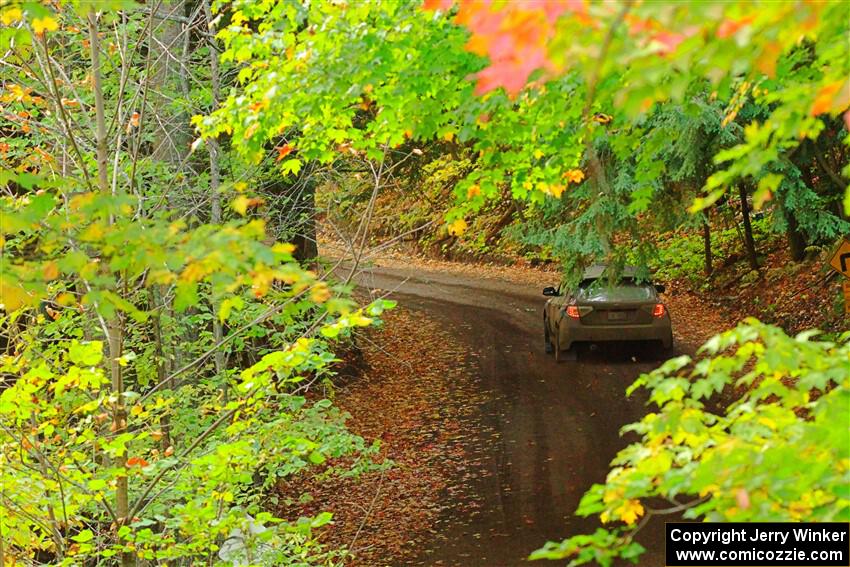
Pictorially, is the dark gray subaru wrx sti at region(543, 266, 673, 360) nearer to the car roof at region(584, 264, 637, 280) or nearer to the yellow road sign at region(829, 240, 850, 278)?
the car roof at region(584, 264, 637, 280)

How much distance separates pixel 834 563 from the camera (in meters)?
3.99

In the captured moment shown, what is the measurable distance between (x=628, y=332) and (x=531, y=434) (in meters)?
3.41

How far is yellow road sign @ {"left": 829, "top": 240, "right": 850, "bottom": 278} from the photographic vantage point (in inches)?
373

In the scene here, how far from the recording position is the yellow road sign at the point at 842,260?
9470 millimetres

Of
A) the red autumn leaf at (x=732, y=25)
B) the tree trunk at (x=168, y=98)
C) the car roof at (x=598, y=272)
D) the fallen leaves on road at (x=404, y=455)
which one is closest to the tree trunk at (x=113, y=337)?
the fallen leaves on road at (x=404, y=455)

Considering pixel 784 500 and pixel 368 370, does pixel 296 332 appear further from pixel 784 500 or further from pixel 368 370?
pixel 368 370

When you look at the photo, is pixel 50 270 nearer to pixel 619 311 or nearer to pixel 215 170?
pixel 215 170

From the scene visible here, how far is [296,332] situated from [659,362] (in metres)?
9.30

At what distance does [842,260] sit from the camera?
953 centimetres

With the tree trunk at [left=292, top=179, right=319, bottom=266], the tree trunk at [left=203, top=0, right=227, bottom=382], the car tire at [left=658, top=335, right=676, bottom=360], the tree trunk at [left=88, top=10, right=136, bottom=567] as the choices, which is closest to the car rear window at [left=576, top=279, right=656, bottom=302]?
the car tire at [left=658, top=335, right=676, bottom=360]

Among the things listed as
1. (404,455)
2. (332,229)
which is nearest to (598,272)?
(404,455)

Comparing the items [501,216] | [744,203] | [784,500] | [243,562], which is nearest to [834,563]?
[784,500]

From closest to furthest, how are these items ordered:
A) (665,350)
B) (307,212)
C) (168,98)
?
(168,98) < (307,212) < (665,350)

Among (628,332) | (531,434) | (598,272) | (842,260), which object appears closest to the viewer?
(842,260)
